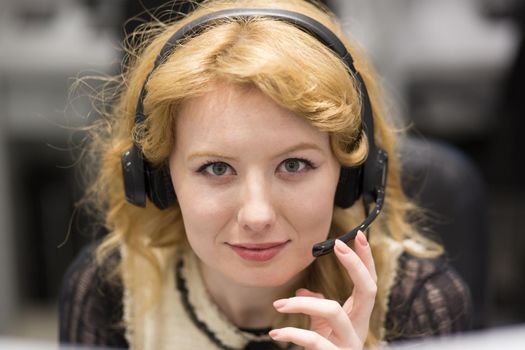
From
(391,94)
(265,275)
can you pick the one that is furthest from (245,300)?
(391,94)

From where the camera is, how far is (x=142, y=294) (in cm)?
121

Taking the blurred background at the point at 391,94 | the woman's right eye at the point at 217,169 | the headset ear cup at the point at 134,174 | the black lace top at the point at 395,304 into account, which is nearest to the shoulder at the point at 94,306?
the black lace top at the point at 395,304

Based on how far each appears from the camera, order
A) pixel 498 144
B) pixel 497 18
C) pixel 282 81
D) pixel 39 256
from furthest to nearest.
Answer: pixel 39 256 → pixel 498 144 → pixel 497 18 → pixel 282 81

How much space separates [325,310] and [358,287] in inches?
2.5

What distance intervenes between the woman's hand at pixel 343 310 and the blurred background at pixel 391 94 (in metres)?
1.56

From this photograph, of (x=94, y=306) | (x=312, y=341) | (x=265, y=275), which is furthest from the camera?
(x=94, y=306)

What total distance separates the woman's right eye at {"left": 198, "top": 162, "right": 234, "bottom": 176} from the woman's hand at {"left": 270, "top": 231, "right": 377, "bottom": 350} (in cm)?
17

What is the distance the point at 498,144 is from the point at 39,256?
1.94m

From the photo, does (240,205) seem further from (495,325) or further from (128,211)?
(495,325)

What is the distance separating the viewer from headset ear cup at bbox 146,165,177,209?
3.34ft

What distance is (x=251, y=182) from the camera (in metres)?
0.92

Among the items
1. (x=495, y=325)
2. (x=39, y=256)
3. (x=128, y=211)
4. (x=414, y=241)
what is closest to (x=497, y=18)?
(x=495, y=325)

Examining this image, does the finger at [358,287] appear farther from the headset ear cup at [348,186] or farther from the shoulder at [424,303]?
the shoulder at [424,303]

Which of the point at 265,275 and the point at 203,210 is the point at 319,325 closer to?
the point at 265,275
